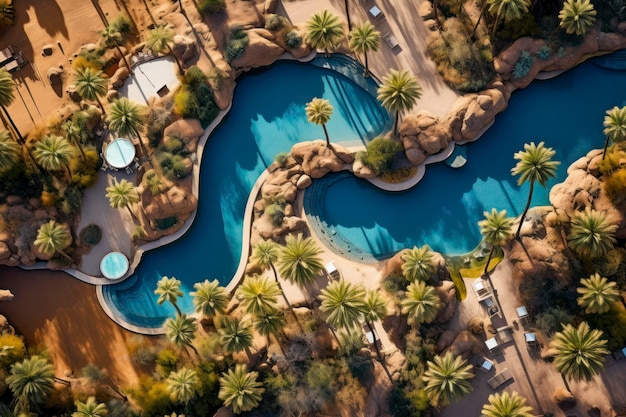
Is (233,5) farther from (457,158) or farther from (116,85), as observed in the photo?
(457,158)

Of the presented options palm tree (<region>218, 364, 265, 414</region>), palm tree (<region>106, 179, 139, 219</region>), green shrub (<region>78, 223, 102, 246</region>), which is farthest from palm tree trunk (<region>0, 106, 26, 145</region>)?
palm tree (<region>218, 364, 265, 414</region>)

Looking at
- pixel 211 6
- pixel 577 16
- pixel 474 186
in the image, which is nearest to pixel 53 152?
pixel 211 6

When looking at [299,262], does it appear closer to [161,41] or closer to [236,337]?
[236,337]

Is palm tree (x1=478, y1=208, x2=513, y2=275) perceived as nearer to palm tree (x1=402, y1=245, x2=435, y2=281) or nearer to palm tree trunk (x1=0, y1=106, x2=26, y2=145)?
palm tree (x1=402, y1=245, x2=435, y2=281)

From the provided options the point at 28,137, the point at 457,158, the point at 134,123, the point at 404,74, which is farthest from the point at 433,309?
the point at 28,137

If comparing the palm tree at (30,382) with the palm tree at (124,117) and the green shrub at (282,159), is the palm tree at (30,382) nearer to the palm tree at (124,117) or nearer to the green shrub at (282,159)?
the palm tree at (124,117)

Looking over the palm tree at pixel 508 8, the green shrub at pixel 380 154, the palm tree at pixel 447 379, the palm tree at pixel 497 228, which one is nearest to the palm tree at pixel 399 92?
the green shrub at pixel 380 154
